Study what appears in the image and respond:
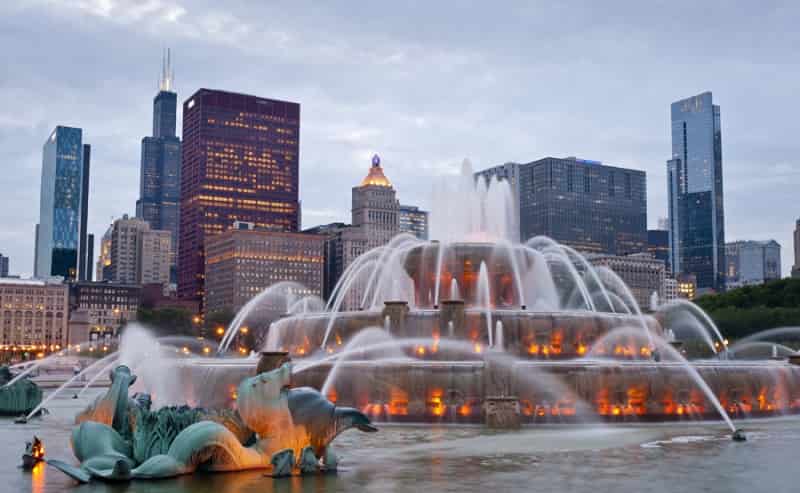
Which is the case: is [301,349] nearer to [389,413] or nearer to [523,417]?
[389,413]

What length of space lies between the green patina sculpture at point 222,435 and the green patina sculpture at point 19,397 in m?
26.4

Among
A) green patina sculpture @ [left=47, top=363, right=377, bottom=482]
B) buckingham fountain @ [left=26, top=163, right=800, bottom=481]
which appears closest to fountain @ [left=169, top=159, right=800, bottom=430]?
buckingham fountain @ [left=26, top=163, right=800, bottom=481]

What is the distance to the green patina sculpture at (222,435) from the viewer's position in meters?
26.3

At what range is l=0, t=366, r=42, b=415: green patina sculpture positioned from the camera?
5200 cm

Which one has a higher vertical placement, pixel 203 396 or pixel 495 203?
pixel 495 203

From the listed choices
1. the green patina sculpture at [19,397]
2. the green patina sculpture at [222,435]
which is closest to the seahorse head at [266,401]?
the green patina sculpture at [222,435]

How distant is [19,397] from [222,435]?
30273 millimetres

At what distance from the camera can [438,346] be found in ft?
161

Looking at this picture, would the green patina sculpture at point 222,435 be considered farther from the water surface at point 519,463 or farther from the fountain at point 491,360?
the fountain at point 491,360

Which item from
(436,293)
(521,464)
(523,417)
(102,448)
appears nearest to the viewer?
(102,448)

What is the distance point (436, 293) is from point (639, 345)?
14.2 m

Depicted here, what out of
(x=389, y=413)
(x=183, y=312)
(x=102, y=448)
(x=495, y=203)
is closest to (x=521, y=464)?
(x=102, y=448)

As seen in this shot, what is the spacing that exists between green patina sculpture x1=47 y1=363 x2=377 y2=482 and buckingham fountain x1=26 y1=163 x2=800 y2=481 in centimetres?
4

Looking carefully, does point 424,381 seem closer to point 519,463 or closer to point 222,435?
point 519,463
